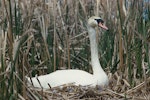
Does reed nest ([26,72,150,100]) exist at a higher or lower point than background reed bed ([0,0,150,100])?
lower

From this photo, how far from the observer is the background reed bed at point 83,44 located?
15.6 feet

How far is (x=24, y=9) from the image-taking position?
20.1 feet

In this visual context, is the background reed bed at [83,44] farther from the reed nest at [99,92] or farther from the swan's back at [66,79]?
the swan's back at [66,79]

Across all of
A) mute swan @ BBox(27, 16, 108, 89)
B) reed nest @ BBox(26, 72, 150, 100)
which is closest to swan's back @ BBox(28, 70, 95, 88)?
mute swan @ BBox(27, 16, 108, 89)

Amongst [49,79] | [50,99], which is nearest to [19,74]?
[50,99]

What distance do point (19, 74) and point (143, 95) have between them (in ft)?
5.25

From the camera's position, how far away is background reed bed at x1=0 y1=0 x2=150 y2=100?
475 centimetres

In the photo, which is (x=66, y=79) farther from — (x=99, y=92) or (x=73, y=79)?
(x=99, y=92)

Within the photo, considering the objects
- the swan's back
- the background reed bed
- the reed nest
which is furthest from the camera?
the swan's back

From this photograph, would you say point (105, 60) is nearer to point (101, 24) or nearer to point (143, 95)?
point (101, 24)

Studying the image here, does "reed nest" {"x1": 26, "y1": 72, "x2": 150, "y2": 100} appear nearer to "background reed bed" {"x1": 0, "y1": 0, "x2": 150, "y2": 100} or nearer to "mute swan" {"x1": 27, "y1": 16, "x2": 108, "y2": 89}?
"background reed bed" {"x1": 0, "y1": 0, "x2": 150, "y2": 100}

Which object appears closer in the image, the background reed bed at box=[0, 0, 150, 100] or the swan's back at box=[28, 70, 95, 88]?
the background reed bed at box=[0, 0, 150, 100]

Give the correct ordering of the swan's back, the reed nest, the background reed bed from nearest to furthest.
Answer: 1. the reed nest
2. the background reed bed
3. the swan's back

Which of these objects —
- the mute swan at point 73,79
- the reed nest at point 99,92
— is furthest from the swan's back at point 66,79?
the reed nest at point 99,92
